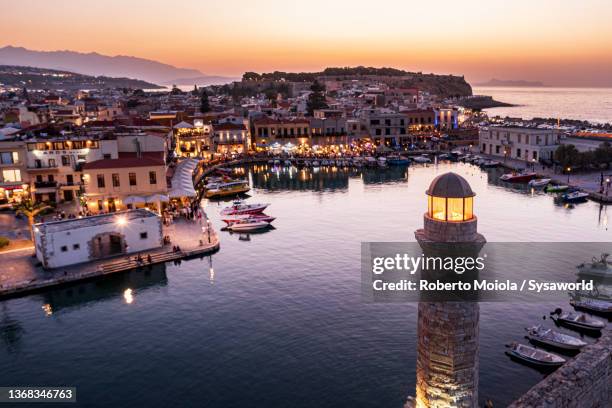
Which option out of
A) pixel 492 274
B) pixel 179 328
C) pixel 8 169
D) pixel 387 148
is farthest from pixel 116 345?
pixel 387 148

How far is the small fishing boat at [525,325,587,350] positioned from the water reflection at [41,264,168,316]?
2205cm

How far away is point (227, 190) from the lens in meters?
64.2

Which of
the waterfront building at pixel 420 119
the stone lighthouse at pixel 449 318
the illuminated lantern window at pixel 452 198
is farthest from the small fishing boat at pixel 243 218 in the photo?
the waterfront building at pixel 420 119

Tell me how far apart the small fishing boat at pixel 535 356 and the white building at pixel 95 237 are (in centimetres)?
2601

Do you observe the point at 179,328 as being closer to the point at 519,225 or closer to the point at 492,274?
Result: the point at 492,274

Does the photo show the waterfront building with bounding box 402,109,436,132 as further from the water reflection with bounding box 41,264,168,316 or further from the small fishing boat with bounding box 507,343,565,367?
the small fishing boat with bounding box 507,343,565,367

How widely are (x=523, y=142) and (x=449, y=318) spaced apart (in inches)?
3046

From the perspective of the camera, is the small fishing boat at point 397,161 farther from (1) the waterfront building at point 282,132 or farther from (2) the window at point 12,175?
(2) the window at point 12,175

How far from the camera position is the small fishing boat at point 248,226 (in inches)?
1844

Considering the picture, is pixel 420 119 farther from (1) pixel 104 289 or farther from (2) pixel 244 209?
(1) pixel 104 289

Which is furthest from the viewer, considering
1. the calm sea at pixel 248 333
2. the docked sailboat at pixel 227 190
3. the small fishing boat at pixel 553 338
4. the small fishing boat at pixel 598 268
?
the docked sailboat at pixel 227 190

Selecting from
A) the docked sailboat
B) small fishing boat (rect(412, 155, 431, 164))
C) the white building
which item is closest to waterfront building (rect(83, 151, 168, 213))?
the white building

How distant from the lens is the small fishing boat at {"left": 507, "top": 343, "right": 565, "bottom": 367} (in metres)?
22.9

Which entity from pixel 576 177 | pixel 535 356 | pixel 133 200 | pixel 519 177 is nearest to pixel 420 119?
pixel 519 177
